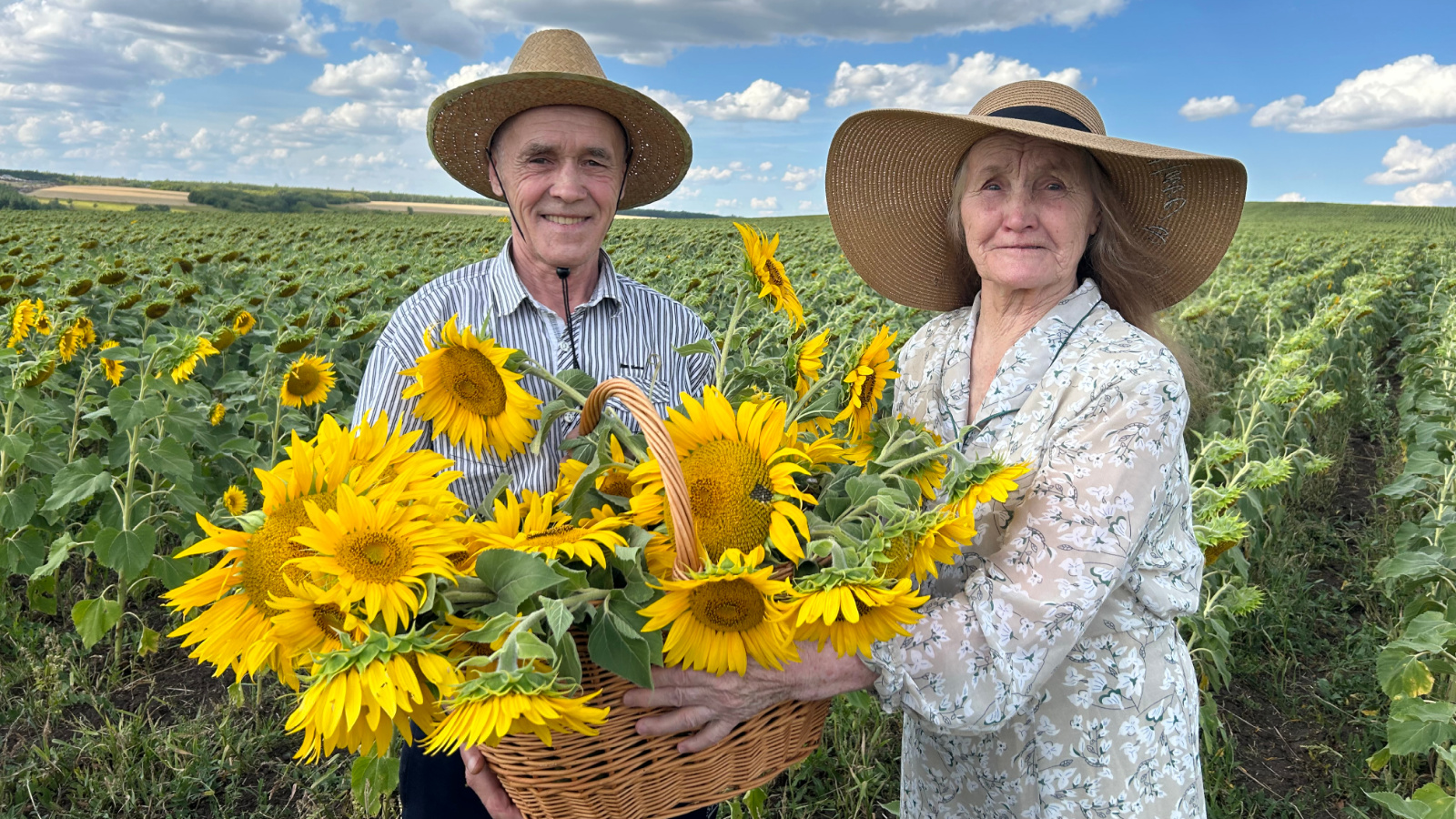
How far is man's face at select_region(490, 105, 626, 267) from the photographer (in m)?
1.98

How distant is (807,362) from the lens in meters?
1.58

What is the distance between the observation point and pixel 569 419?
1.77 meters

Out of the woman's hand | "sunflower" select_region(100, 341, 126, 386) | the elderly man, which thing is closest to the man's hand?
the woman's hand

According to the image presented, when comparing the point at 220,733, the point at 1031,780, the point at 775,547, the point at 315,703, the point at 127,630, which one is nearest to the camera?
the point at 315,703

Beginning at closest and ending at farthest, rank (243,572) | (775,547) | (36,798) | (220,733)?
(243,572) → (775,547) → (36,798) → (220,733)

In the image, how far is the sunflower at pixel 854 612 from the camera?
1.07 meters

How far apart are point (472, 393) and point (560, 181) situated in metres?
0.64

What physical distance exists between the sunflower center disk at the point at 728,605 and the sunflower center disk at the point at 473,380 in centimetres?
53

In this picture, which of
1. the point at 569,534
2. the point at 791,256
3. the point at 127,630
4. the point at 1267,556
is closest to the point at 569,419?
the point at 569,534

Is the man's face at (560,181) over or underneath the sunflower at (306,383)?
over

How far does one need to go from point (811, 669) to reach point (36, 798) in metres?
2.81

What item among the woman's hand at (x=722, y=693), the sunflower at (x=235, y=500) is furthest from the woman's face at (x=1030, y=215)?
the sunflower at (x=235, y=500)

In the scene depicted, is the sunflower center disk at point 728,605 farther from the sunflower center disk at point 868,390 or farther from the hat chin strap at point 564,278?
the hat chin strap at point 564,278

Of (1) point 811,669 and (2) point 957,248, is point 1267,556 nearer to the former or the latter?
A: (2) point 957,248
